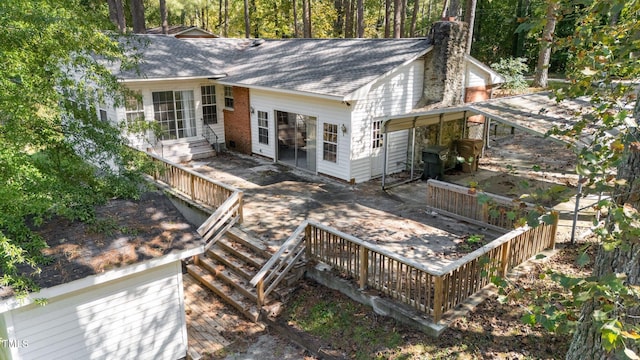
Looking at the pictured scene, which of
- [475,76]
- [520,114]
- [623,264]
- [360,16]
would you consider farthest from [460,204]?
[360,16]

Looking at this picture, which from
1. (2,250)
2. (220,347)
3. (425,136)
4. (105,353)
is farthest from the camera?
(425,136)

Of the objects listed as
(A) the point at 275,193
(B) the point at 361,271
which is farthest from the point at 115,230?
(A) the point at 275,193

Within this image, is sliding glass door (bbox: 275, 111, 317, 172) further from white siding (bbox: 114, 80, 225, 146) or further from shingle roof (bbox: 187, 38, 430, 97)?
white siding (bbox: 114, 80, 225, 146)

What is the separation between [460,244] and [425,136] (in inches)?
253

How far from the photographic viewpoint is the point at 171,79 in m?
16.0

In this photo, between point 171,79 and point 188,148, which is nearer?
point 171,79

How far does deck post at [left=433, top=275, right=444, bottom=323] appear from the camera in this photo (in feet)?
22.0

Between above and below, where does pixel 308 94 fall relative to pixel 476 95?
above

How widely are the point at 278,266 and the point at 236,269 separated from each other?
115 centimetres

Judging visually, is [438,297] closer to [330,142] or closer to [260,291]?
[260,291]

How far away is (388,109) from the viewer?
1427cm

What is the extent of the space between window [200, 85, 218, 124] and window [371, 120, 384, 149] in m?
7.35

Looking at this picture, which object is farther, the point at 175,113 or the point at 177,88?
the point at 175,113

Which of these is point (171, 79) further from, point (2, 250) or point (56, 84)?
point (2, 250)
